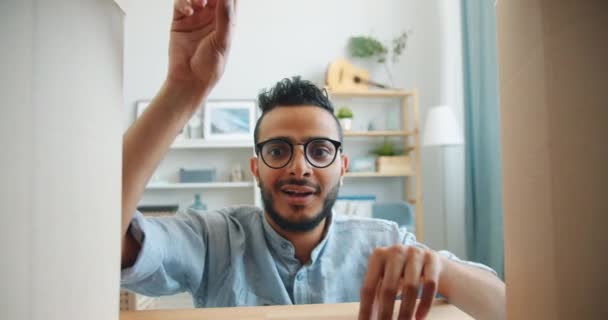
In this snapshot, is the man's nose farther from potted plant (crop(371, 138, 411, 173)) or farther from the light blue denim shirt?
potted plant (crop(371, 138, 411, 173))

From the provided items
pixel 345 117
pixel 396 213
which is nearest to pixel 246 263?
pixel 396 213

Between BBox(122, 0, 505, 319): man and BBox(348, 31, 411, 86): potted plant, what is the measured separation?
2.31m

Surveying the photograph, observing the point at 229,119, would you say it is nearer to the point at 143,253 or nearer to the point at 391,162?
the point at 391,162

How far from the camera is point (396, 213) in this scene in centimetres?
253

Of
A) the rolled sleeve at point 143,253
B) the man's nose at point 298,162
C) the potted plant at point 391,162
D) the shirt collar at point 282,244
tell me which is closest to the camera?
the rolled sleeve at point 143,253

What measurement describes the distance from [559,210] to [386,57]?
124 inches

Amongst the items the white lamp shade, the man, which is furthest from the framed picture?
the man

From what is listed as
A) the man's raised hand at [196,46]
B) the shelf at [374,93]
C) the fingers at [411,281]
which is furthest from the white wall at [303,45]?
the fingers at [411,281]

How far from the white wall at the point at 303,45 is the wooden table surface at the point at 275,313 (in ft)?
9.58

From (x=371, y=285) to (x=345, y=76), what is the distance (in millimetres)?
2821

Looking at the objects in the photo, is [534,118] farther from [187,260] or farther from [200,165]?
[200,165]

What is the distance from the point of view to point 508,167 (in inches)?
8.2

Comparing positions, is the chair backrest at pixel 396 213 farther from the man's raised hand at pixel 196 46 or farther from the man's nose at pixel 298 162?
the man's raised hand at pixel 196 46

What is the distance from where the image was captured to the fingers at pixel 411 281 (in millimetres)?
255
